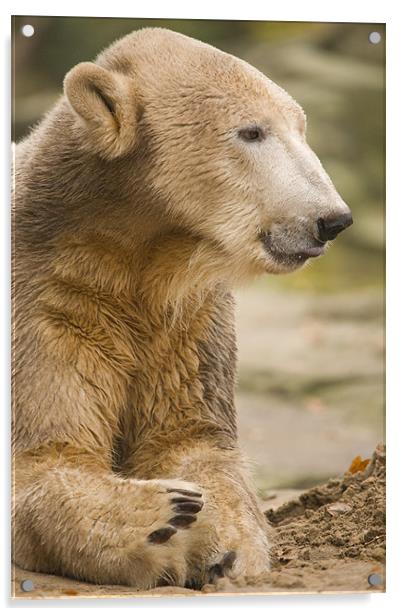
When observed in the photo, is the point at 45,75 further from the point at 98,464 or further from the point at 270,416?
the point at 270,416

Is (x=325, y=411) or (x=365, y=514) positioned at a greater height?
(x=325, y=411)

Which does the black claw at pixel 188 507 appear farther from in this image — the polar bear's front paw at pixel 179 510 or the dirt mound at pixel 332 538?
the dirt mound at pixel 332 538

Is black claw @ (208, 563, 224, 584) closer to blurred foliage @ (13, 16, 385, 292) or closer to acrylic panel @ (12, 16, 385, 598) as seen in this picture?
acrylic panel @ (12, 16, 385, 598)

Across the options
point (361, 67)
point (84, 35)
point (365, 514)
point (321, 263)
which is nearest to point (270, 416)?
point (321, 263)

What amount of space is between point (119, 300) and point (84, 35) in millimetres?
915

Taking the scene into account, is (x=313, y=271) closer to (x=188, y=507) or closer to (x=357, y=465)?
(x=357, y=465)

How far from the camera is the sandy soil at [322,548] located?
4.68m

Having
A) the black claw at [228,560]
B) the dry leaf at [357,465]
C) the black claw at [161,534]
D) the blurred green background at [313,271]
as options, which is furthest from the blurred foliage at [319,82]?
the black claw at [161,534]

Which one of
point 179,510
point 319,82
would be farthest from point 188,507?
point 319,82

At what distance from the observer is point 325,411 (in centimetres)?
643

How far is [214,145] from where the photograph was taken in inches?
187

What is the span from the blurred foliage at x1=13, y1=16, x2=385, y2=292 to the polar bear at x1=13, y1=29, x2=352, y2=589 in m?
0.13

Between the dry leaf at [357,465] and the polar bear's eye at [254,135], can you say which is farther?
the dry leaf at [357,465]
